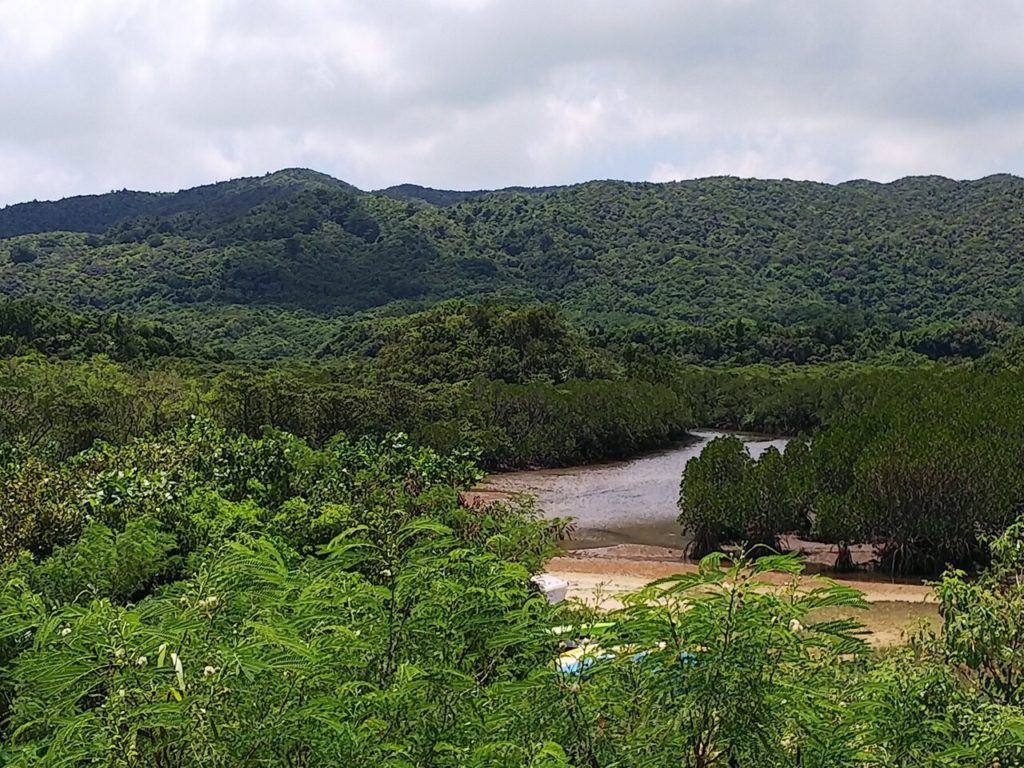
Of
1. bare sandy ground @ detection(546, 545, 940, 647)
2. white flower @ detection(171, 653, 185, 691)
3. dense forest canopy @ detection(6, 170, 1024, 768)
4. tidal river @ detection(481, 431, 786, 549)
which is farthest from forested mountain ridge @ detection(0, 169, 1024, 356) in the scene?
white flower @ detection(171, 653, 185, 691)

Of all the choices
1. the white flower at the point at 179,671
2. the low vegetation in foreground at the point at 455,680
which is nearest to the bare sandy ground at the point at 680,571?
the low vegetation in foreground at the point at 455,680

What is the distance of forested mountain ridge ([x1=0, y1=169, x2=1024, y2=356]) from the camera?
9581 cm

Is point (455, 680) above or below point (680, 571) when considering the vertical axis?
above

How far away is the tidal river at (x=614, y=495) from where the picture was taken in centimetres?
2541

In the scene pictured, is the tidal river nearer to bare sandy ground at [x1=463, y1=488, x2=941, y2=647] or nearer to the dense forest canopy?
bare sandy ground at [x1=463, y1=488, x2=941, y2=647]

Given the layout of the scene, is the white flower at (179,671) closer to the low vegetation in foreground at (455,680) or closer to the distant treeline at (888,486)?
the low vegetation in foreground at (455,680)

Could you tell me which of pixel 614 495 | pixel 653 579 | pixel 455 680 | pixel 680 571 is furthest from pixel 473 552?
pixel 614 495

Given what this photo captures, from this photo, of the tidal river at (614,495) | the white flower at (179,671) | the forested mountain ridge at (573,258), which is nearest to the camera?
the white flower at (179,671)

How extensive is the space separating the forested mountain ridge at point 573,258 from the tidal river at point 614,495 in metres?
42.4

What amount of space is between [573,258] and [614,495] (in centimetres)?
9050

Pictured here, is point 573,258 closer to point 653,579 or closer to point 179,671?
point 653,579

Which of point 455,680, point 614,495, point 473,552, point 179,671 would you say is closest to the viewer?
point 179,671

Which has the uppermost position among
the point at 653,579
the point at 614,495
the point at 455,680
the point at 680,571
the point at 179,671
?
the point at 179,671

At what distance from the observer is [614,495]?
31828mm
